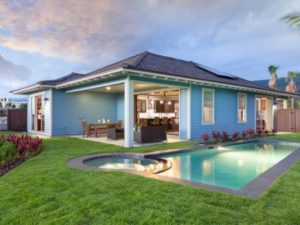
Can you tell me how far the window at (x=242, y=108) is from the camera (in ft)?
48.4

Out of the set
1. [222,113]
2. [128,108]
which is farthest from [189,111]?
[128,108]

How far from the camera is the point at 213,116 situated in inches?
506

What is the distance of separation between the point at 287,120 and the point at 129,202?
59.0 feet

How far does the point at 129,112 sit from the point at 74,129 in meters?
6.30

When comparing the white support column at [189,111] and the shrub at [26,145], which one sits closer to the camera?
the shrub at [26,145]

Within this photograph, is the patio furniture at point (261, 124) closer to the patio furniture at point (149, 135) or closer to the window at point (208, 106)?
the window at point (208, 106)

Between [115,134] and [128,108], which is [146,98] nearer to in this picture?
[115,134]

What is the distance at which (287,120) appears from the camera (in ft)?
57.9

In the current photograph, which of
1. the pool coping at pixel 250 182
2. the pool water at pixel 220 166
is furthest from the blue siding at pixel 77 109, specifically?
the pool water at pixel 220 166

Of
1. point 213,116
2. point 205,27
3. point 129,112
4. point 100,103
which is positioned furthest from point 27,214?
point 205,27

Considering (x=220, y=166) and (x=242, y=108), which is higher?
(x=242, y=108)

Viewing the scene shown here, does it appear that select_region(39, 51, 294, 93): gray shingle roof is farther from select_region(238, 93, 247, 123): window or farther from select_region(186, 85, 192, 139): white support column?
select_region(238, 93, 247, 123): window

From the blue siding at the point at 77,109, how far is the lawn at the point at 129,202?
886 cm

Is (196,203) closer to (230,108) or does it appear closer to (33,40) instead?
(230,108)
